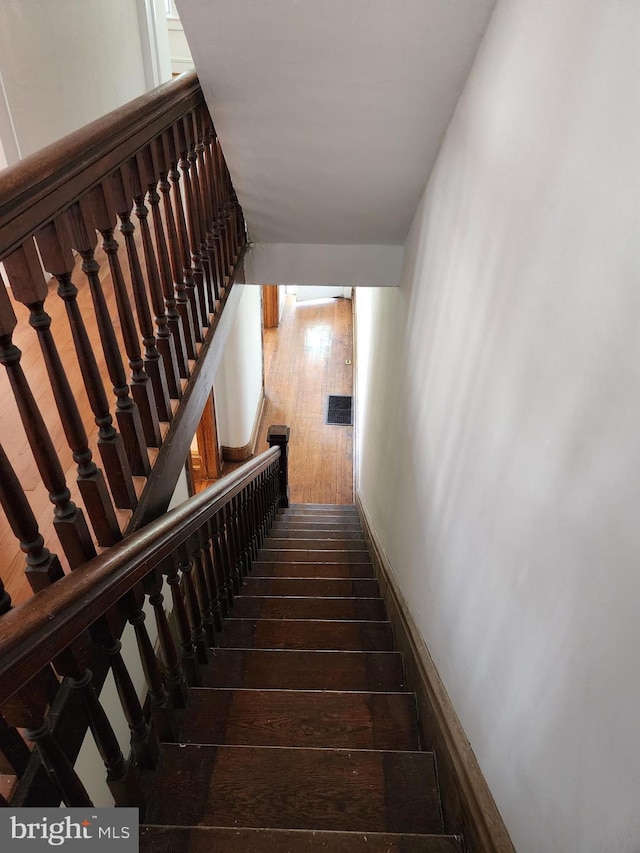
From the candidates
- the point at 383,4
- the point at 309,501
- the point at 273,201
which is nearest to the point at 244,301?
the point at 309,501

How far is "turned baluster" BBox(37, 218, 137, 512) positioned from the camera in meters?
1.06

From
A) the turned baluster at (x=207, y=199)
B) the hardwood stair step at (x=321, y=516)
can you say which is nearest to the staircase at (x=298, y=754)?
the turned baluster at (x=207, y=199)

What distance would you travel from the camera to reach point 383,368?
4.06 metres

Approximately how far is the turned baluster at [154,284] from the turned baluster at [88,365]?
318mm

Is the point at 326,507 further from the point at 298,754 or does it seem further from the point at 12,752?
the point at 12,752

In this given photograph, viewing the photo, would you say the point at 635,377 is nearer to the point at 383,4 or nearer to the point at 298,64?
the point at 383,4

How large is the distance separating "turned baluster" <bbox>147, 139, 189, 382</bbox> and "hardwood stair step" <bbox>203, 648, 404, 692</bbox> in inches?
41.1

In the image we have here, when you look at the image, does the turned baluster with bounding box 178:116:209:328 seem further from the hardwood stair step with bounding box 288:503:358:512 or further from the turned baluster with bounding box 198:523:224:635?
the hardwood stair step with bounding box 288:503:358:512

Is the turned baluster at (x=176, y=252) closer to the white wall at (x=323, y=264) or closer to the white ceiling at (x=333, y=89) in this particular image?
the white ceiling at (x=333, y=89)

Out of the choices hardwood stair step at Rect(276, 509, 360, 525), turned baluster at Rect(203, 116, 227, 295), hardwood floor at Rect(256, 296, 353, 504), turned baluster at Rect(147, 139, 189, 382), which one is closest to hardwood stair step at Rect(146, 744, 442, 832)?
turned baluster at Rect(147, 139, 189, 382)

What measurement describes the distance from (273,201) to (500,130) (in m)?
1.58

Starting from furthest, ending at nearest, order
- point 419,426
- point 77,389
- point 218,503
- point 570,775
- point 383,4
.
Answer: point 419,426, point 218,503, point 77,389, point 383,4, point 570,775

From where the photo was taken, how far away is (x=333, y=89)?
6.54 feet

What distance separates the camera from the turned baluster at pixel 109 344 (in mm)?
1140
